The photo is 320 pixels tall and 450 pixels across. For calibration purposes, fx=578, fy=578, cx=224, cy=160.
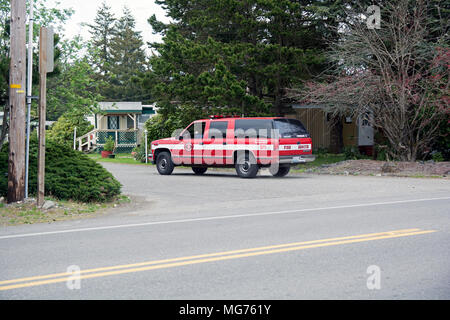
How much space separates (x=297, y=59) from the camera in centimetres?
2589

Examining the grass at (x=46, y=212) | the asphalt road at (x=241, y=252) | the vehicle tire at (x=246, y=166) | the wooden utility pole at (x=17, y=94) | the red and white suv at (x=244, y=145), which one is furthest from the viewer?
the vehicle tire at (x=246, y=166)

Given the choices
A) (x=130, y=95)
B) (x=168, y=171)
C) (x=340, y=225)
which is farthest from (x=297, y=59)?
(x=130, y=95)

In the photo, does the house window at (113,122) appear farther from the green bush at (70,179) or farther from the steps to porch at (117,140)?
the green bush at (70,179)

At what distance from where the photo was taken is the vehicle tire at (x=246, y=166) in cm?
2027

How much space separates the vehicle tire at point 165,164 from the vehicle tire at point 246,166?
10.4 ft

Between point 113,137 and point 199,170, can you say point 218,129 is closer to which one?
point 199,170

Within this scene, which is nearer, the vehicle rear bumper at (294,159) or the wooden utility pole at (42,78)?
the wooden utility pole at (42,78)

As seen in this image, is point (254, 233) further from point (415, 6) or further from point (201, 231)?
point (415, 6)

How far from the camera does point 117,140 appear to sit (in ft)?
149

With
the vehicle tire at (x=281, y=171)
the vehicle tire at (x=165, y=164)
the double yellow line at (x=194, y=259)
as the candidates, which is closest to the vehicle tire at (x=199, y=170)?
the vehicle tire at (x=165, y=164)

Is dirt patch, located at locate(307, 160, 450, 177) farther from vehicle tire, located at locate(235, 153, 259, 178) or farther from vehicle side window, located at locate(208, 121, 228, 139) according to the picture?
vehicle side window, located at locate(208, 121, 228, 139)

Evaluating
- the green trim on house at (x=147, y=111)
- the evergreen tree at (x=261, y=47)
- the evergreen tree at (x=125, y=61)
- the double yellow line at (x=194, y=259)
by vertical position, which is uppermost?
the evergreen tree at (x=125, y=61)

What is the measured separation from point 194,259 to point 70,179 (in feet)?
22.6
